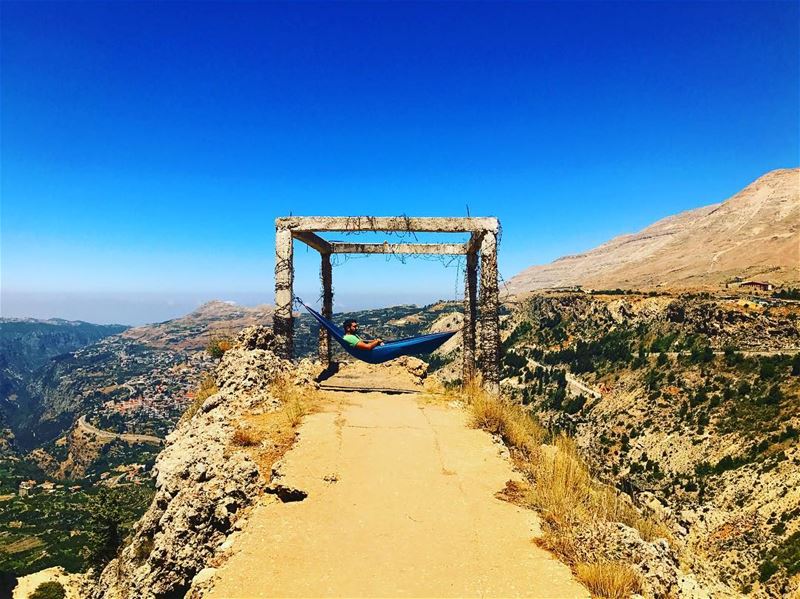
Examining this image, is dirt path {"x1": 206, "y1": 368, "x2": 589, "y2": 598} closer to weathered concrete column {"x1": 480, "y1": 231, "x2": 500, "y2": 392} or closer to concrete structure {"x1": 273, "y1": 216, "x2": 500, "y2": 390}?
weathered concrete column {"x1": 480, "y1": 231, "x2": 500, "y2": 392}

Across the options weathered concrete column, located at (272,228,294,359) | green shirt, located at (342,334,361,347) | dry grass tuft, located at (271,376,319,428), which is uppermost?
weathered concrete column, located at (272,228,294,359)

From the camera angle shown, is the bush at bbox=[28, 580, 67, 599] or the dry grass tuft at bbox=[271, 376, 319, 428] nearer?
the dry grass tuft at bbox=[271, 376, 319, 428]

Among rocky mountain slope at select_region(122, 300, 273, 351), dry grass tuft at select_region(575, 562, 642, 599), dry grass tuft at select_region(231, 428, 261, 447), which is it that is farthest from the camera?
rocky mountain slope at select_region(122, 300, 273, 351)

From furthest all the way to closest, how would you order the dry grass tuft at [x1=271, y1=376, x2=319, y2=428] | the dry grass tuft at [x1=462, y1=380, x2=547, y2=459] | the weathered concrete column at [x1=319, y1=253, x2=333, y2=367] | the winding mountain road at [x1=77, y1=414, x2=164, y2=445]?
the winding mountain road at [x1=77, y1=414, x2=164, y2=445]
the weathered concrete column at [x1=319, y1=253, x2=333, y2=367]
the dry grass tuft at [x1=271, y1=376, x2=319, y2=428]
the dry grass tuft at [x1=462, y1=380, x2=547, y2=459]

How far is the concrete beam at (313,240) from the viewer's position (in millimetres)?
9502

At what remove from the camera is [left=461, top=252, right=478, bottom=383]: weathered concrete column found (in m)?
10.7

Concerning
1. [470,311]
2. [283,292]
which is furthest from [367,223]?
[470,311]

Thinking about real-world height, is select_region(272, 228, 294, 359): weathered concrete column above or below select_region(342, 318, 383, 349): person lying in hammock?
above

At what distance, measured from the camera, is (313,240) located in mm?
10711

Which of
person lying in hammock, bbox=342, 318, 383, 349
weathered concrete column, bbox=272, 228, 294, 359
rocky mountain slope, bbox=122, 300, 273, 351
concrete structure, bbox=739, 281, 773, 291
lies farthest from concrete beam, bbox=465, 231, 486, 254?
rocky mountain slope, bbox=122, 300, 273, 351

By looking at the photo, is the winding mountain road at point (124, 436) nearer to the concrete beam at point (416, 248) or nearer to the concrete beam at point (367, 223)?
the concrete beam at point (416, 248)

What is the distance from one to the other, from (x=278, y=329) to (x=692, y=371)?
134ft

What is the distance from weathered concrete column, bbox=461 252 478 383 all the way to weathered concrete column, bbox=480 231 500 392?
1.98 m

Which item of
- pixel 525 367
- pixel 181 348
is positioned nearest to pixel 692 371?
pixel 525 367
